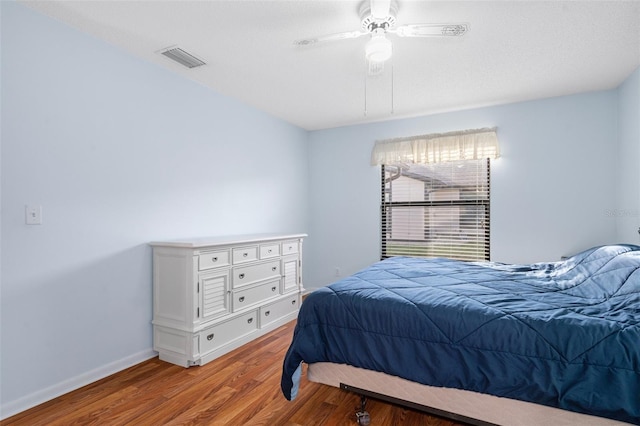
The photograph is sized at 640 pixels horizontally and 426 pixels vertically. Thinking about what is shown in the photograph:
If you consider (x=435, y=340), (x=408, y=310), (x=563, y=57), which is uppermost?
(x=563, y=57)

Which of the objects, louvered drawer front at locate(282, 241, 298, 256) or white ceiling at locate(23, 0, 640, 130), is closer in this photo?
white ceiling at locate(23, 0, 640, 130)

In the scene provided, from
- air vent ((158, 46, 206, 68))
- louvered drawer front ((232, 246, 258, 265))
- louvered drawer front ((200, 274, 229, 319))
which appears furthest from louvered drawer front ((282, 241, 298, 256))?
air vent ((158, 46, 206, 68))

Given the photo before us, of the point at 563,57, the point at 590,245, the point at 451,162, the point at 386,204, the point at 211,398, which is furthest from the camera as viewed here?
the point at 386,204

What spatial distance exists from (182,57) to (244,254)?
171cm

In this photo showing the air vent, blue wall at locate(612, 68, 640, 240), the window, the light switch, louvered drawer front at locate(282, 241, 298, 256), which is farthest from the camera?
the window

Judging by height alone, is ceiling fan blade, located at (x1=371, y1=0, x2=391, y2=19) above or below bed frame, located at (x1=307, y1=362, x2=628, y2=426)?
above

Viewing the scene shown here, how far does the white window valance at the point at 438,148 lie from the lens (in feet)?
12.0

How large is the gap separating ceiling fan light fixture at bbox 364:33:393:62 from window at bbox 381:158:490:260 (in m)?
2.27

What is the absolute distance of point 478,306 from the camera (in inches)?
64.1

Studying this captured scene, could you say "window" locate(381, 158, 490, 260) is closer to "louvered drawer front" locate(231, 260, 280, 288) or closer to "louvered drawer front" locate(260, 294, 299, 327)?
"louvered drawer front" locate(260, 294, 299, 327)

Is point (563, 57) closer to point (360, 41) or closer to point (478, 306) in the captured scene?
point (360, 41)

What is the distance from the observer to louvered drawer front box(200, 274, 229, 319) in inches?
101

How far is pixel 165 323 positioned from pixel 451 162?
3473 mm

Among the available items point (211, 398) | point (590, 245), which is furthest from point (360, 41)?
point (590, 245)
